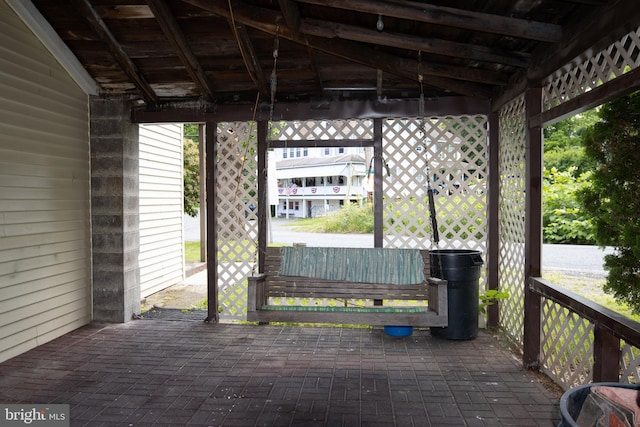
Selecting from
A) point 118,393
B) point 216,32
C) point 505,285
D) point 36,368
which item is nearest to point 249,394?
point 118,393

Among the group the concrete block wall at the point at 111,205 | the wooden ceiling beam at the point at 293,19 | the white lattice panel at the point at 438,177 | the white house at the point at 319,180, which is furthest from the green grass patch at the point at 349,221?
the wooden ceiling beam at the point at 293,19

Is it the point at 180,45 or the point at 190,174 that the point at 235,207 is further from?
the point at 190,174

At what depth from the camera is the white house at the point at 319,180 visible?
1589 cm

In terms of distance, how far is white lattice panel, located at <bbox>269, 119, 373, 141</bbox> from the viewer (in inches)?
190

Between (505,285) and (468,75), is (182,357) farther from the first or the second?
(468,75)

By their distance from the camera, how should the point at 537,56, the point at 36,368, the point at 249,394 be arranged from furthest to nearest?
1. the point at 36,368
2. the point at 537,56
3. the point at 249,394

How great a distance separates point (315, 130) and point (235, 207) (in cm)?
121

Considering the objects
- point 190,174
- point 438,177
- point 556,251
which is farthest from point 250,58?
point 556,251

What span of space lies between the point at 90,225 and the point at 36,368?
173cm

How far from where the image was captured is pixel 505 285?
4.44 metres

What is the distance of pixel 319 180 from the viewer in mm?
17156

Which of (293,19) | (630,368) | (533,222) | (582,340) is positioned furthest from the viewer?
(533,222)

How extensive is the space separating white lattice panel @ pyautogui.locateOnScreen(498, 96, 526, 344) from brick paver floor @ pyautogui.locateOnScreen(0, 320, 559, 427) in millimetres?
350

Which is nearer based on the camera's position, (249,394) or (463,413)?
(463,413)
